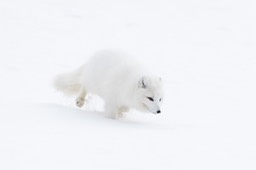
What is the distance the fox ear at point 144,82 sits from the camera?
7.18 meters

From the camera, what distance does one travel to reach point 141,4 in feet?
72.9

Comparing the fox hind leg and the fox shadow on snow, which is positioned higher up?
the fox hind leg

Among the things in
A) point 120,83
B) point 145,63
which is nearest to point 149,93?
point 120,83

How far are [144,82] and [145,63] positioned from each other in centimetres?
684

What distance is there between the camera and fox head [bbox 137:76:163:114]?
717cm

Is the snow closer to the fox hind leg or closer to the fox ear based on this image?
the fox hind leg

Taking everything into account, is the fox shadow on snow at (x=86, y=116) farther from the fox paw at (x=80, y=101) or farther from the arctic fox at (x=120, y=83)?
the fox paw at (x=80, y=101)

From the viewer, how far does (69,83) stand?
8602 millimetres

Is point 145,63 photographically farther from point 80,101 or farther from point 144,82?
point 144,82

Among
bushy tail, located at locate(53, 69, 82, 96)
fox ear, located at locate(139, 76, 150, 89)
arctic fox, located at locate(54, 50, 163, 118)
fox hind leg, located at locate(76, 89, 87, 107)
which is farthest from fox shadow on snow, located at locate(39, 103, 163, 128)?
bushy tail, located at locate(53, 69, 82, 96)

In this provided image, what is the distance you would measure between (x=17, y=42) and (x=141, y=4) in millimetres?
6907

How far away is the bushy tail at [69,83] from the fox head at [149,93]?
1449 millimetres

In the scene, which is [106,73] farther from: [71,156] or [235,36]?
[235,36]

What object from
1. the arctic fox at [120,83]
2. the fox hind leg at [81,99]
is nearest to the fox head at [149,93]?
the arctic fox at [120,83]
